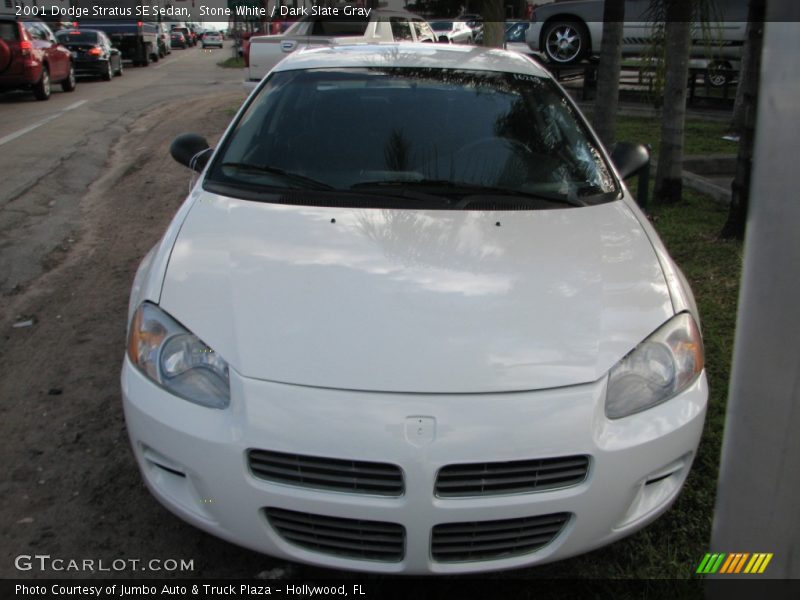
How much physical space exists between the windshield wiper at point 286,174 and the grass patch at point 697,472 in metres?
1.73

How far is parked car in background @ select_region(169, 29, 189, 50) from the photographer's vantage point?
5234cm

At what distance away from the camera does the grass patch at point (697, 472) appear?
2.70 m

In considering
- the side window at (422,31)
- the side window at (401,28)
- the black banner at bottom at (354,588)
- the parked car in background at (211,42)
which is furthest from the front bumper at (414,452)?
the parked car in background at (211,42)

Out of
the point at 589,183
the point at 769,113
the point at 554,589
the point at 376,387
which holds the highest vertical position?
the point at 769,113

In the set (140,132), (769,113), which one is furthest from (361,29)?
(769,113)

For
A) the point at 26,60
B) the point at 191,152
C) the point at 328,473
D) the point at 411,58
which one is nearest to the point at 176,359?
the point at 328,473

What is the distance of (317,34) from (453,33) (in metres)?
8.93

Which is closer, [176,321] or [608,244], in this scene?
[176,321]

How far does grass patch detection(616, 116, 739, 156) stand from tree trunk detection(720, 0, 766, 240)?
313 centimetres

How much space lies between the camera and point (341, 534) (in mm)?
2311

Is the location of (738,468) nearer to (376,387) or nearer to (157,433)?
(376,387)

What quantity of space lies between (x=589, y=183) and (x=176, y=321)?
1880 millimetres

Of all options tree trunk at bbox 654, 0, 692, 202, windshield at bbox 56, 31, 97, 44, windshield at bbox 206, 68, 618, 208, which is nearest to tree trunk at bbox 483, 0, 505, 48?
tree trunk at bbox 654, 0, 692, 202

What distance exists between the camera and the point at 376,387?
7.54 ft
